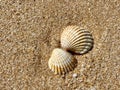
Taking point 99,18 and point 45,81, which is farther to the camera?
point 99,18

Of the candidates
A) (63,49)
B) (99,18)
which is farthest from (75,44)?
(99,18)

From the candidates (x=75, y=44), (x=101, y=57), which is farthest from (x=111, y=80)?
(x=75, y=44)

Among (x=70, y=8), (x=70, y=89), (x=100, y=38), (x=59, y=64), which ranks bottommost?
(x=70, y=89)

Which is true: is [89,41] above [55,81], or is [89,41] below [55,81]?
above

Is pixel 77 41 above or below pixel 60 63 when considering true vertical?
above

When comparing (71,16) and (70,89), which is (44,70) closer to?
(70,89)

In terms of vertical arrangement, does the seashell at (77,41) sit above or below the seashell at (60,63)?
above
